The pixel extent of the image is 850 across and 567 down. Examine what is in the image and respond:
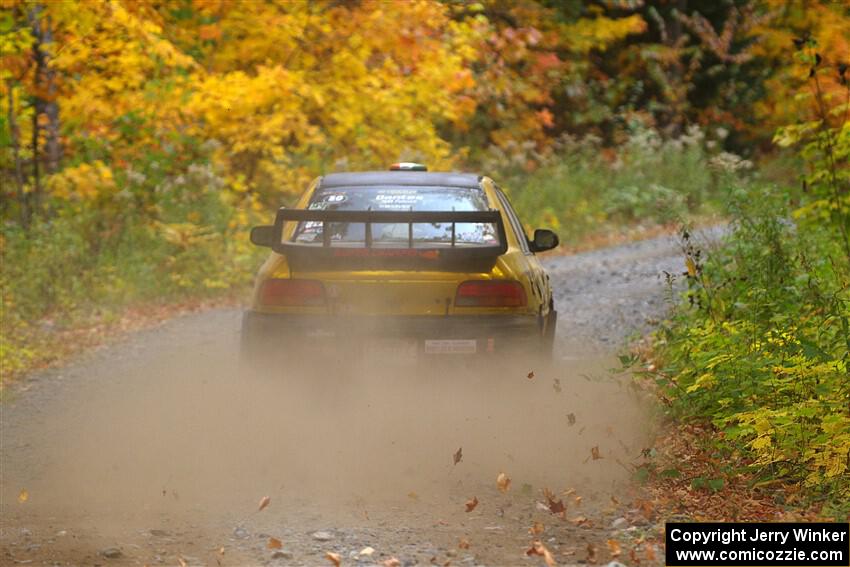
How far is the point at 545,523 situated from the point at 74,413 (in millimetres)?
4596

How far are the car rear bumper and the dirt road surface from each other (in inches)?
5.9

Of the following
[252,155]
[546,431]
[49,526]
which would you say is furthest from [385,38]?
[49,526]

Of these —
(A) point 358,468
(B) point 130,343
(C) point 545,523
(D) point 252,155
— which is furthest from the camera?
(D) point 252,155

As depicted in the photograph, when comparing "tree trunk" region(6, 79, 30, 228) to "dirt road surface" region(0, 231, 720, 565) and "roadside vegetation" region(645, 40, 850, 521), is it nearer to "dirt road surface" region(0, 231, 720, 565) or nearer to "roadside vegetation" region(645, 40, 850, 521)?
"dirt road surface" region(0, 231, 720, 565)

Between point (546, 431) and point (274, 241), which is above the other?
point (274, 241)

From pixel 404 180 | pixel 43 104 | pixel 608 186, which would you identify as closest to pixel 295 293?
pixel 404 180

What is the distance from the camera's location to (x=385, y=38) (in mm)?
18797

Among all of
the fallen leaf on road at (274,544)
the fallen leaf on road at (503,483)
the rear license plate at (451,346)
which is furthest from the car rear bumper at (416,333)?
the fallen leaf on road at (274,544)

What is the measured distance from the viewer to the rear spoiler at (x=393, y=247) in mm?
8203

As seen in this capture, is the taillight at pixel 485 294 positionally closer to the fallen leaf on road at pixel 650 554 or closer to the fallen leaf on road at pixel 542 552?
the fallen leaf on road at pixel 542 552

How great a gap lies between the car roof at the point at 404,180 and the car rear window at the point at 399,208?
6 centimetres

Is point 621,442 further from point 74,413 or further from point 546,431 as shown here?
point 74,413

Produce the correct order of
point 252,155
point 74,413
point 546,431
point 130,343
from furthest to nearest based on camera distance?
point 252,155, point 130,343, point 74,413, point 546,431

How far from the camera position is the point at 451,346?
8.27 meters
